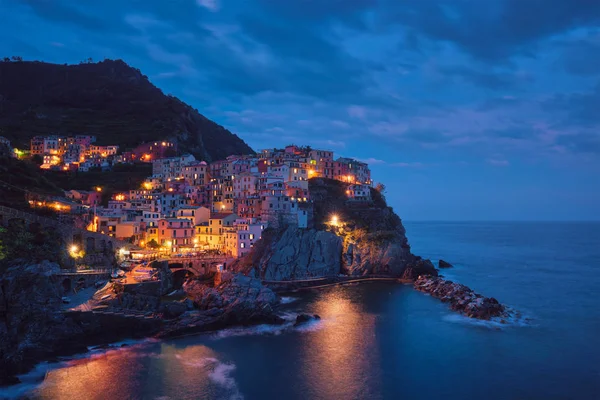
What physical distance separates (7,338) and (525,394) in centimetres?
3563

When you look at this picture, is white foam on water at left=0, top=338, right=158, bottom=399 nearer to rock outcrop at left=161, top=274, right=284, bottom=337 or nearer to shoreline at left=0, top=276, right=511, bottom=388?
shoreline at left=0, top=276, right=511, bottom=388

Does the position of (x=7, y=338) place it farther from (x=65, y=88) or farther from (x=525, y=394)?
(x=65, y=88)

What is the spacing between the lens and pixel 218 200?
262ft

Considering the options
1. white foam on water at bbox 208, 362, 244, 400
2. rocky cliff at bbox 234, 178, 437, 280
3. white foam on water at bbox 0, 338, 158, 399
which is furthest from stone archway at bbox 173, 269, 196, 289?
white foam on water at bbox 208, 362, 244, 400

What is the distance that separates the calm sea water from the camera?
30.2m

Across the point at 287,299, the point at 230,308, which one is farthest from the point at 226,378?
the point at 287,299

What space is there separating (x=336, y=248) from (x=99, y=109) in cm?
9721

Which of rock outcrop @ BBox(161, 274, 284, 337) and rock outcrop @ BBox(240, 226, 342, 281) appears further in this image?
rock outcrop @ BBox(240, 226, 342, 281)

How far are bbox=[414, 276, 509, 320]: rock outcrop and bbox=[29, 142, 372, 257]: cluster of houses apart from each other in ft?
71.9

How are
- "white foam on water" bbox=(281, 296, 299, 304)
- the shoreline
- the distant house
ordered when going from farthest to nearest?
1. the distant house
2. "white foam on water" bbox=(281, 296, 299, 304)
3. the shoreline

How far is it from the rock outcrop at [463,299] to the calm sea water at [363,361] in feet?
5.39

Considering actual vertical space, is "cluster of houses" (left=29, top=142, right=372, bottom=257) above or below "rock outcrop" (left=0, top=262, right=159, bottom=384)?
above

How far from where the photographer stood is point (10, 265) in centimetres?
3362

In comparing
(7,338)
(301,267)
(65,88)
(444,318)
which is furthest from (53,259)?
(65,88)
